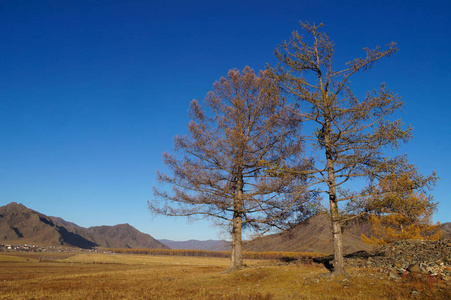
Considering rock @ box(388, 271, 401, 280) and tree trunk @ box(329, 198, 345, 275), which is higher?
tree trunk @ box(329, 198, 345, 275)

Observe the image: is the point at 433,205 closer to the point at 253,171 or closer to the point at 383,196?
the point at 383,196

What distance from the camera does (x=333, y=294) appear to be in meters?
8.57

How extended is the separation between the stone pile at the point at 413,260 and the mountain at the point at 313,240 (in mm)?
1497

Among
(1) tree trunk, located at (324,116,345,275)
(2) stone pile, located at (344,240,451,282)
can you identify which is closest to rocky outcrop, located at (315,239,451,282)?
(2) stone pile, located at (344,240,451,282)

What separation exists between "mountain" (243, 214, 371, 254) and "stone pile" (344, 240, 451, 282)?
4.91ft

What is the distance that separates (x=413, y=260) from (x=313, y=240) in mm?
154996

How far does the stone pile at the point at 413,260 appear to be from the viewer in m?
9.12

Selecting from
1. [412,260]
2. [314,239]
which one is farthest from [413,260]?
[314,239]

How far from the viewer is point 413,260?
1210 cm

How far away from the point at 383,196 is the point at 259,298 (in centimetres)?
591

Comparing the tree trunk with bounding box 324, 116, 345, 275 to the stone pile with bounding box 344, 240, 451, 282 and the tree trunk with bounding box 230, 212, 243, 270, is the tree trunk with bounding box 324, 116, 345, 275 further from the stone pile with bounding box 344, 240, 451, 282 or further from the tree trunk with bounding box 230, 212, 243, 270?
the tree trunk with bounding box 230, 212, 243, 270

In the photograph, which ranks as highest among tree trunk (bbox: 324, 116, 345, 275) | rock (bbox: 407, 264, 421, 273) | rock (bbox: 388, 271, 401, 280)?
tree trunk (bbox: 324, 116, 345, 275)

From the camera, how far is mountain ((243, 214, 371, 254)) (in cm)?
1203

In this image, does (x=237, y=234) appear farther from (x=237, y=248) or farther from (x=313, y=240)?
(x=313, y=240)
